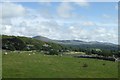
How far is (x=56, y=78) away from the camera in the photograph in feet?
226

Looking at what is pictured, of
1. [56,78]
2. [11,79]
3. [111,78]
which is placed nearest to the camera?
[11,79]

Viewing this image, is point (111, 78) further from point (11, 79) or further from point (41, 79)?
point (11, 79)

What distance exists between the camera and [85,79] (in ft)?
230

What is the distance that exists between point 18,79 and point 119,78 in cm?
2790

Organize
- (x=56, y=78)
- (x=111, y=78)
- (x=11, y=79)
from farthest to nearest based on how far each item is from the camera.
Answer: (x=111, y=78) → (x=56, y=78) → (x=11, y=79)

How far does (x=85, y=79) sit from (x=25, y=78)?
53.1 ft

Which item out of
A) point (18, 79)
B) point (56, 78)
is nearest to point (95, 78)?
point (56, 78)

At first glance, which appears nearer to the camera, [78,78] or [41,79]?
[41,79]

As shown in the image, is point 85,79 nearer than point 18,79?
No

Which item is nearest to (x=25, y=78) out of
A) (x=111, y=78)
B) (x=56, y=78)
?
(x=56, y=78)

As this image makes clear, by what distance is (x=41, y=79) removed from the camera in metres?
66.6

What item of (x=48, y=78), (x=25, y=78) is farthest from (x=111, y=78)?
(x=25, y=78)

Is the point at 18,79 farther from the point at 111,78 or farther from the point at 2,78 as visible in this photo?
the point at 111,78

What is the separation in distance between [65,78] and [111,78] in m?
13.8
